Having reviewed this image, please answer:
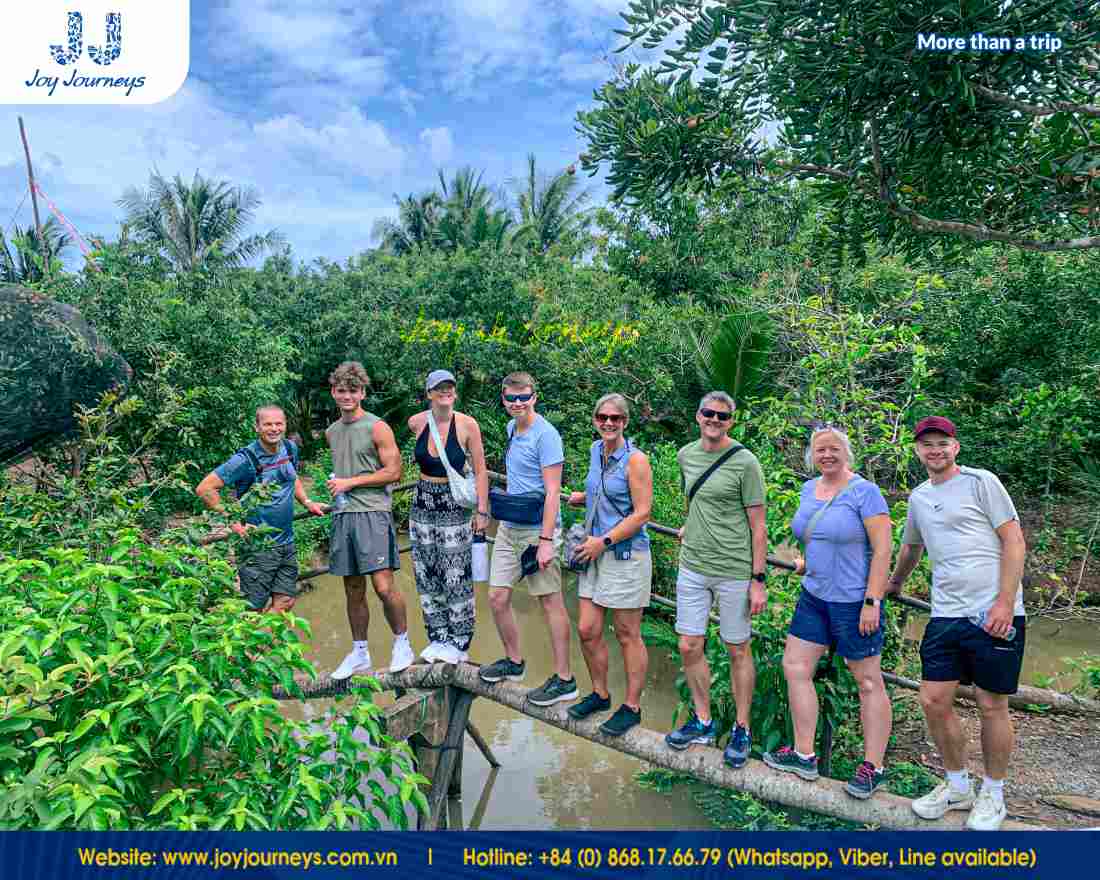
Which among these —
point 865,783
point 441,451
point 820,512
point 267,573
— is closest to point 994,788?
point 865,783

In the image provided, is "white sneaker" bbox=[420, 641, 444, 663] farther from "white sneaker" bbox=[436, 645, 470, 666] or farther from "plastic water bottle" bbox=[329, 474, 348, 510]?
"plastic water bottle" bbox=[329, 474, 348, 510]

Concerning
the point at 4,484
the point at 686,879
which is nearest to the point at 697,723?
the point at 686,879

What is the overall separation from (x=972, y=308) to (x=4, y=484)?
958cm

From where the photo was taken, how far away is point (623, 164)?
15.9 feet

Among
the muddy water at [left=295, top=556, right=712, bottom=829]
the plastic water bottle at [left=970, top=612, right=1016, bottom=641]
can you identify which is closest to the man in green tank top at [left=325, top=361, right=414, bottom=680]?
the muddy water at [left=295, top=556, right=712, bottom=829]

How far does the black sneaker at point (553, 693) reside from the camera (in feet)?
11.9

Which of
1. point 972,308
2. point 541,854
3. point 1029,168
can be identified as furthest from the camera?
point 972,308

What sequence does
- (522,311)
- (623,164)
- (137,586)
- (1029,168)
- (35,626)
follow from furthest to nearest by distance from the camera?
(522,311), (623,164), (1029,168), (137,586), (35,626)

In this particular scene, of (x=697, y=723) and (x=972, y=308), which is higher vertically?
(x=972, y=308)

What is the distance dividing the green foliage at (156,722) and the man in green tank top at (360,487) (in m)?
1.06

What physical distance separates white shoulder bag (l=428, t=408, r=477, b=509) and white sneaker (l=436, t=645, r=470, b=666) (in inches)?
32.6

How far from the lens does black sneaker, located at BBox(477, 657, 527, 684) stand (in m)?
3.84

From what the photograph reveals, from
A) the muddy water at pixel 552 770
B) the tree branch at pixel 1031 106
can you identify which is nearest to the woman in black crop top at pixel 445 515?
the muddy water at pixel 552 770

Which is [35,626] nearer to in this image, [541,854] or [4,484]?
[541,854]
